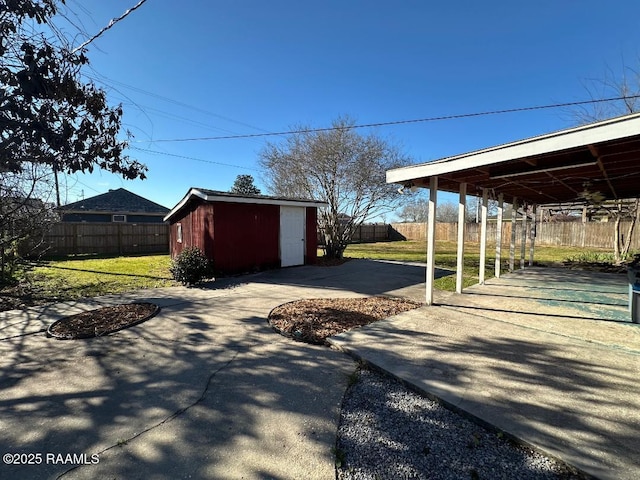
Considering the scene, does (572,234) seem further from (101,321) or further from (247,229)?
(101,321)

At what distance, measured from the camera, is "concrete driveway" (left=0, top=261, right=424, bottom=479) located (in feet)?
5.96

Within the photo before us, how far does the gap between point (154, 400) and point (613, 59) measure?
14.7 metres

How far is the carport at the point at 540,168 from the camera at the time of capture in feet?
11.0

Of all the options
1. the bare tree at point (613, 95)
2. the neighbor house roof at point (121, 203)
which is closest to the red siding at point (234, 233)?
the bare tree at point (613, 95)

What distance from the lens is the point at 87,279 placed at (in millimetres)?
8453

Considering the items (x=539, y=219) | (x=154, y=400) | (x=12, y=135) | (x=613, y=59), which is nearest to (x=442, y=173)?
(x=154, y=400)

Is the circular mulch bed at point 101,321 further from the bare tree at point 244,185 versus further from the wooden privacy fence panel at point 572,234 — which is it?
the bare tree at point 244,185

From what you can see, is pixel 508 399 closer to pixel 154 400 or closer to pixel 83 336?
pixel 154 400

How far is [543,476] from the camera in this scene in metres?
1.70

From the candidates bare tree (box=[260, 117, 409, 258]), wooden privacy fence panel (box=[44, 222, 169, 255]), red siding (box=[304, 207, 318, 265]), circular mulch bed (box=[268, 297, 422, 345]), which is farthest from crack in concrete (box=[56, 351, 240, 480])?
wooden privacy fence panel (box=[44, 222, 169, 255])

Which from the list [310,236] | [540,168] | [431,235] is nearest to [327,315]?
[431,235]

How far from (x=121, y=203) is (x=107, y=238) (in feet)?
42.9

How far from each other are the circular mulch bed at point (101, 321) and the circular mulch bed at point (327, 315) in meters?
2.21

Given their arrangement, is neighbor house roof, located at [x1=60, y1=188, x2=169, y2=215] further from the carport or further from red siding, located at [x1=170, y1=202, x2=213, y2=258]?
the carport
